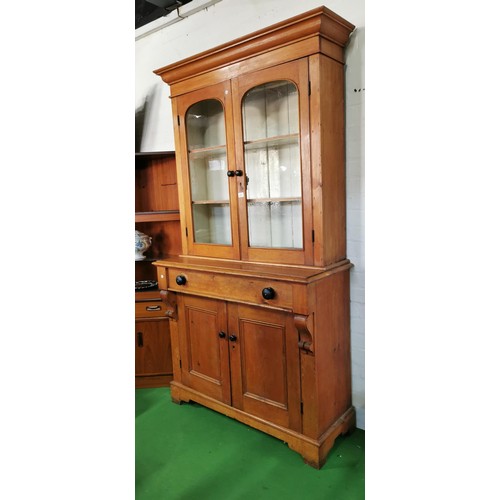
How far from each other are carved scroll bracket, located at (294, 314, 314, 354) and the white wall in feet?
1.28

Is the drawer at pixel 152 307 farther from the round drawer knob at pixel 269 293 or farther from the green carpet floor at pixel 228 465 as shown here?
the round drawer knob at pixel 269 293

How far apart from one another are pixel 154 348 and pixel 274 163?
59.7 inches

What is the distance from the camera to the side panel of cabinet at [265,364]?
1916mm

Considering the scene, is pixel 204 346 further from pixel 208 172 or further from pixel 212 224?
pixel 208 172

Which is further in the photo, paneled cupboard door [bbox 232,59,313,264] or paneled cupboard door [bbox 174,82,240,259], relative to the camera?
paneled cupboard door [bbox 174,82,240,259]

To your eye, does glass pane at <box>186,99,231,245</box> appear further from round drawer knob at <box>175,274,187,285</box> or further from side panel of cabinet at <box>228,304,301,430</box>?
side panel of cabinet at <box>228,304,301,430</box>

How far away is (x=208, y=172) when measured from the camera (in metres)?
2.33

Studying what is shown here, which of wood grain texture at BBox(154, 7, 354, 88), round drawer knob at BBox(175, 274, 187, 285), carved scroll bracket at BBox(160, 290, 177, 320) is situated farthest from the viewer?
carved scroll bracket at BBox(160, 290, 177, 320)

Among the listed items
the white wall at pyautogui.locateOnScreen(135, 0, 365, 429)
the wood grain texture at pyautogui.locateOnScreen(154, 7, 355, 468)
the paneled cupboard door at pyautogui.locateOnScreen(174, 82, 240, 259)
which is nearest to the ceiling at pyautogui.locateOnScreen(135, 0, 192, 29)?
the white wall at pyautogui.locateOnScreen(135, 0, 365, 429)

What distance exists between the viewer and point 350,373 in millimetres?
2133

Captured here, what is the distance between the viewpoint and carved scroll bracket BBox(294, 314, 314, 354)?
1.76 metres
